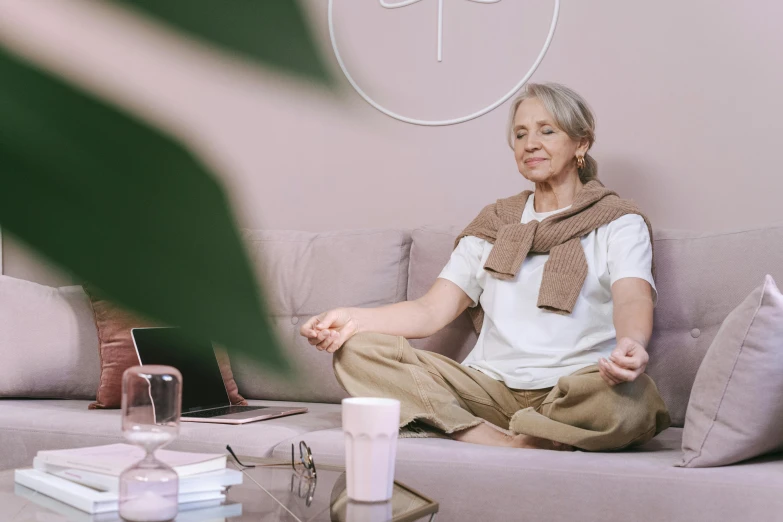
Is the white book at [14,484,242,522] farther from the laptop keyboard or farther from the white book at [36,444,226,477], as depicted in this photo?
the laptop keyboard

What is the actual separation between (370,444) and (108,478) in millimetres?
315

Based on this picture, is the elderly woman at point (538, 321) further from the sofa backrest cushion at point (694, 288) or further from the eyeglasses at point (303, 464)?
the eyeglasses at point (303, 464)

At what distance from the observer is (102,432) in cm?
176

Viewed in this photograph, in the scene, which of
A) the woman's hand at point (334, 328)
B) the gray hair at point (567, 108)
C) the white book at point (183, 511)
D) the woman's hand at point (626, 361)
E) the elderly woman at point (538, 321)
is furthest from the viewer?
the gray hair at point (567, 108)

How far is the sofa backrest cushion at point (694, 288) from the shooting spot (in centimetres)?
180

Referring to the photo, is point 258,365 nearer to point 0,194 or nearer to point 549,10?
point 0,194

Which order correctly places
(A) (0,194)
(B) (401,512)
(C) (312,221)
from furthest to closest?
(C) (312,221) → (B) (401,512) → (A) (0,194)

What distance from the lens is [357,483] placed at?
1037mm

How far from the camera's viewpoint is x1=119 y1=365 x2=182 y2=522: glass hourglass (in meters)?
0.70

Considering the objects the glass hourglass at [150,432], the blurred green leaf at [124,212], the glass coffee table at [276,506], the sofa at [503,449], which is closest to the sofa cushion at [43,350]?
the sofa at [503,449]

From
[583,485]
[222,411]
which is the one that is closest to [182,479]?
[583,485]

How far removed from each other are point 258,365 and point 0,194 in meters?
0.04

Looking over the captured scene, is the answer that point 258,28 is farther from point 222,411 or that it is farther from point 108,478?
point 222,411

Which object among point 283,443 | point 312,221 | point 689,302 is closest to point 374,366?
point 283,443
